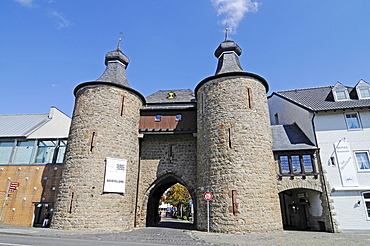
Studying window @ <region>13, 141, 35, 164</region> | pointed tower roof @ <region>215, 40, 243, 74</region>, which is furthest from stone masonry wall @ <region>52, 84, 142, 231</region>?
pointed tower roof @ <region>215, 40, 243, 74</region>

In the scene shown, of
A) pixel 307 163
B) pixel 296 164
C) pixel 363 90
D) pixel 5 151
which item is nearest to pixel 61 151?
pixel 5 151

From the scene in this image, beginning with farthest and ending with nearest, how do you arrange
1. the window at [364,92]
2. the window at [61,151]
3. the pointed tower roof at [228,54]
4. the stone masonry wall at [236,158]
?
1. the window at [61,151]
2. the pointed tower roof at [228,54]
3. the window at [364,92]
4. the stone masonry wall at [236,158]

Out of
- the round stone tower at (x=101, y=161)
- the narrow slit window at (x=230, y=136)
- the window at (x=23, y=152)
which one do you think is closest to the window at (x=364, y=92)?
the narrow slit window at (x=230, y=136)

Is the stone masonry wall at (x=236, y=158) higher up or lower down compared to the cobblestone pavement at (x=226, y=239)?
higher up

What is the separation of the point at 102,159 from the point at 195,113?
21.4ft

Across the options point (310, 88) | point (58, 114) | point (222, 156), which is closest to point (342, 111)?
point (310, 88)

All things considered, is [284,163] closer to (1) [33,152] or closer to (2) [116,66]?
(2) [116,66]

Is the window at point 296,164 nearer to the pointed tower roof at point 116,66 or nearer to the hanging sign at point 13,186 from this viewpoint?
the pointed tower roof at point 116,66

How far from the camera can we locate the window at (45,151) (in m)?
16.7

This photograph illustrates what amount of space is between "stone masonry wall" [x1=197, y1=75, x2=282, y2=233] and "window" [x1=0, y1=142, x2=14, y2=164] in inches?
557

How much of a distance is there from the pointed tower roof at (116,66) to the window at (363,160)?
14.6m

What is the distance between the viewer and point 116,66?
55.2ft

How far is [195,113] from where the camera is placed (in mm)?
15844

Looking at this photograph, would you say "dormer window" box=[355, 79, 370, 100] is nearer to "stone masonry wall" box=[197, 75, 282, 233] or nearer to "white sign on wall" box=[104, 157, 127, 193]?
"stone masonry wall" box=[197, 75, 282, 233]
